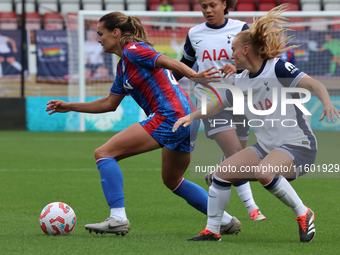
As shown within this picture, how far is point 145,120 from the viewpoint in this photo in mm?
3721

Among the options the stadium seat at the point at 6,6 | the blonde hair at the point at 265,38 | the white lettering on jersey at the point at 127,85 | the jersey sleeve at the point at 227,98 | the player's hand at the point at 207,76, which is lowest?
the jersey sleeve at the point at 227,98

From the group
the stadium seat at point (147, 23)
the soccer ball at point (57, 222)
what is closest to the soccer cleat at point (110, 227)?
the soccer ball at point (57, 222)

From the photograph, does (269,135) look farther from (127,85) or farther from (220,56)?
(220,56)

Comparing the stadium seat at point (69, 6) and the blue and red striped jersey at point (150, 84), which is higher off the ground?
the stadium seat at point (69, 6)

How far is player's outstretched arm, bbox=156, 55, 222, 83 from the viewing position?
3342 mm

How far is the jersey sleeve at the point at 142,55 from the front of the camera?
3.57 m

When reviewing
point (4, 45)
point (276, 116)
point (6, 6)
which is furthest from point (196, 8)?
point (276, 116)

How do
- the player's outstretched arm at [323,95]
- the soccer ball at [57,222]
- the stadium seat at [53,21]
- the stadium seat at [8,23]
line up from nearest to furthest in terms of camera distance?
the player's outstretched arm at [323,95], the soccer ball at [57,222], the stadium seat at [53,21], the stadium seat at [8,23]

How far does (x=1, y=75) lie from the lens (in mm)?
14680

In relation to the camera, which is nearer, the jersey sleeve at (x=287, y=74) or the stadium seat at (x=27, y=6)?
the jersey sleeve at (x=287, y=74)

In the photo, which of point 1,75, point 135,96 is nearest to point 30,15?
point 1,75

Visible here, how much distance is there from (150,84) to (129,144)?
0.44m

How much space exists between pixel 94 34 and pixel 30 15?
200 inches

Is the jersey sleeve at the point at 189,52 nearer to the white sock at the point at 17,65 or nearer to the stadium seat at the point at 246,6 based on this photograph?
the white sock at the point at 17,65
